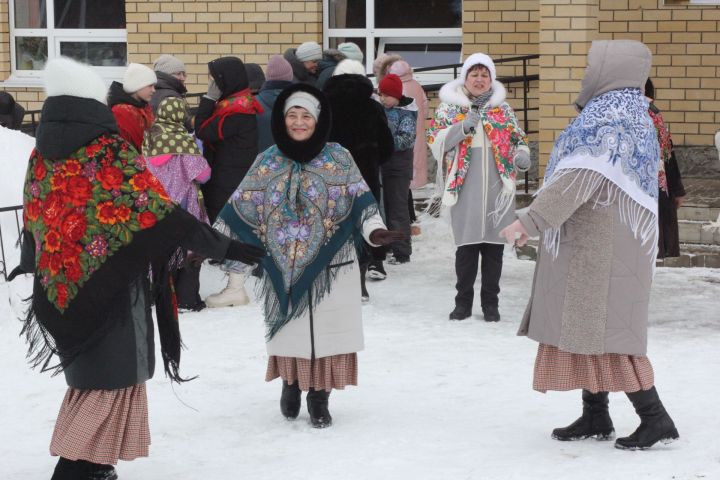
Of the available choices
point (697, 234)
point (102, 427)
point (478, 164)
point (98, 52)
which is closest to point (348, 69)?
point (478, 164)

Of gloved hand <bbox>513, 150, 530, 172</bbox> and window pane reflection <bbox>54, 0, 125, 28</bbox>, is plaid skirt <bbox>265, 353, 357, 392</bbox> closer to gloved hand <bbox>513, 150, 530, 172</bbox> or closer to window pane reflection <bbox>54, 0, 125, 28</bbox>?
gloved hand <bbox>513, 150, 530, 172</bbox>

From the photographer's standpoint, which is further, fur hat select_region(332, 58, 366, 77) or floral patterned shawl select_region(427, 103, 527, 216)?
fur hat select_region(332, 58, 366, 77)

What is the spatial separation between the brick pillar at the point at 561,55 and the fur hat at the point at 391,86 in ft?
7.33

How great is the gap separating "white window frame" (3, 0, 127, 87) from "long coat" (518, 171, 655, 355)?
979 cm

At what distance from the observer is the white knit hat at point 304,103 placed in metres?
5.87

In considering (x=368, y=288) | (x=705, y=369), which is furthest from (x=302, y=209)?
(x=368, y=288)

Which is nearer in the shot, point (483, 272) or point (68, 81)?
point (68, 81)

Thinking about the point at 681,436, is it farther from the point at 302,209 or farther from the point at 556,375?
the point at 302,209

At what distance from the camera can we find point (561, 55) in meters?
11.4

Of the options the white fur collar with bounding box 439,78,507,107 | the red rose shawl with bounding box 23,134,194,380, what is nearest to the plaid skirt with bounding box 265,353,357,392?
the red rose shawl with bounding box 23,134,194,380

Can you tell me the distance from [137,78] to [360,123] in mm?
1519

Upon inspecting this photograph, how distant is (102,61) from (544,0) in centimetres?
548

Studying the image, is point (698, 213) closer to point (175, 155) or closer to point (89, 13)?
point (175, 155)

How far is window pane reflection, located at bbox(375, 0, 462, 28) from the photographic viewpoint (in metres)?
13.6
